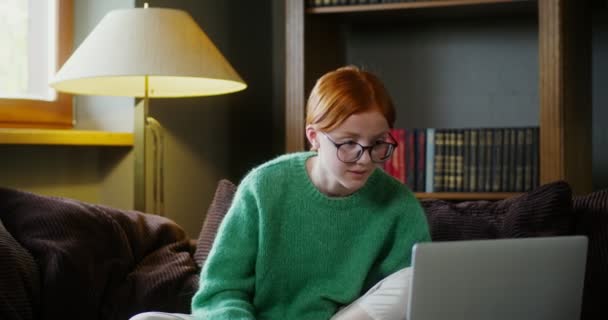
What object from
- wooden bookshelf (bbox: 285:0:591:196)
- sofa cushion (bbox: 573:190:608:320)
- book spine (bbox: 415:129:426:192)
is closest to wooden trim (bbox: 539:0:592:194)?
wooden bookshelf (bbox: 285:0:591:196)

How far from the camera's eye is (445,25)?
3.30 metres

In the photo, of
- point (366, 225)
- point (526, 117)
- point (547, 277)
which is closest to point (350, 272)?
point (366, 225)

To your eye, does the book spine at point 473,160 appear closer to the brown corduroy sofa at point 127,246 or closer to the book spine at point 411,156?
the book spine at point 411,156

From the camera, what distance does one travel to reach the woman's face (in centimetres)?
168

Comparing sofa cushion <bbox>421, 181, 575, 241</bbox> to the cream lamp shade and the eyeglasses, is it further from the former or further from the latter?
the cream lamp shade

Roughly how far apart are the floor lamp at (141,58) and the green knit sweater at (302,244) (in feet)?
1.99

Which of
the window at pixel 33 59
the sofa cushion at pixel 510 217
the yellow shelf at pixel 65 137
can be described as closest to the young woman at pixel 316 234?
the sofa cushion at pixel 510 217

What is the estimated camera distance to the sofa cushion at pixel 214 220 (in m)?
2.12

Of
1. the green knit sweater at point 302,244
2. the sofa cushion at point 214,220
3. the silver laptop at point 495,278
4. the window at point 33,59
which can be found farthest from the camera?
the window at point 33,59

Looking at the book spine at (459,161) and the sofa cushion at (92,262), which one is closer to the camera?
the sofa cushion at (92,262)

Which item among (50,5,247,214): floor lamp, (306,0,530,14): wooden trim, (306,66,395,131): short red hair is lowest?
(306,66,395,131): short red hair

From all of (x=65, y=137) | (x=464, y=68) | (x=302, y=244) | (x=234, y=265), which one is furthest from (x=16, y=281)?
(x=464, y=68)

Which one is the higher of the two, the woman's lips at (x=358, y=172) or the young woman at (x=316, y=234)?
the woman's lips at (x=358, y=172)

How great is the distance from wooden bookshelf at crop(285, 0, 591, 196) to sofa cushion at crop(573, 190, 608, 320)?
33.6 inches
